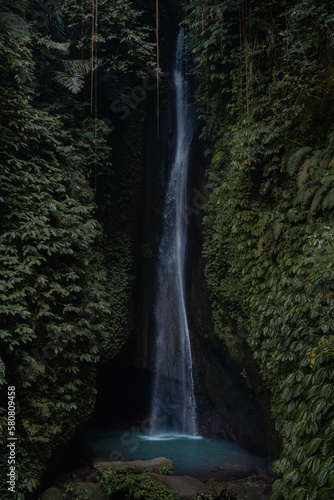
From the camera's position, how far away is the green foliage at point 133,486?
5582 millimetres

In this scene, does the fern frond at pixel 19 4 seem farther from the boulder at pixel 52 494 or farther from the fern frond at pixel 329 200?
the boulder at pixel 52 494

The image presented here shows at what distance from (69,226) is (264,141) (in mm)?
3918

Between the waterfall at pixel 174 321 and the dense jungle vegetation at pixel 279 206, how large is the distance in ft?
6.76

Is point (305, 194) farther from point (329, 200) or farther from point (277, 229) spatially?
point (277, 229)

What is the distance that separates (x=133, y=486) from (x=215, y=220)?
5026 millimetres

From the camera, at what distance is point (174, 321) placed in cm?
1030

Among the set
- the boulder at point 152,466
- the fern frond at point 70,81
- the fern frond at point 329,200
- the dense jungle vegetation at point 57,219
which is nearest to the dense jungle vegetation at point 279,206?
the fern frond at point 329,200

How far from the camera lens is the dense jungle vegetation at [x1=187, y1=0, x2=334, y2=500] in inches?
154

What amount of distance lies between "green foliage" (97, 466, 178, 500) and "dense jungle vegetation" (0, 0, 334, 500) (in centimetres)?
100

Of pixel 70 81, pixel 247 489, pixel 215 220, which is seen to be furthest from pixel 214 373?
pixel 70 81

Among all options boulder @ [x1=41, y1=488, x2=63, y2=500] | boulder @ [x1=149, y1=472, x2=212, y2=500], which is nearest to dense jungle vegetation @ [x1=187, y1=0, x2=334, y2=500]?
boulder @ [x1=149, y1=472, x2=212, y2=500]

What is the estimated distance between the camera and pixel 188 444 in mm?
8664

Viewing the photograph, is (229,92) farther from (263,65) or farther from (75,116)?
(75,116)

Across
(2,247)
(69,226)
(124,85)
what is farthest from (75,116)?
(2,247)
